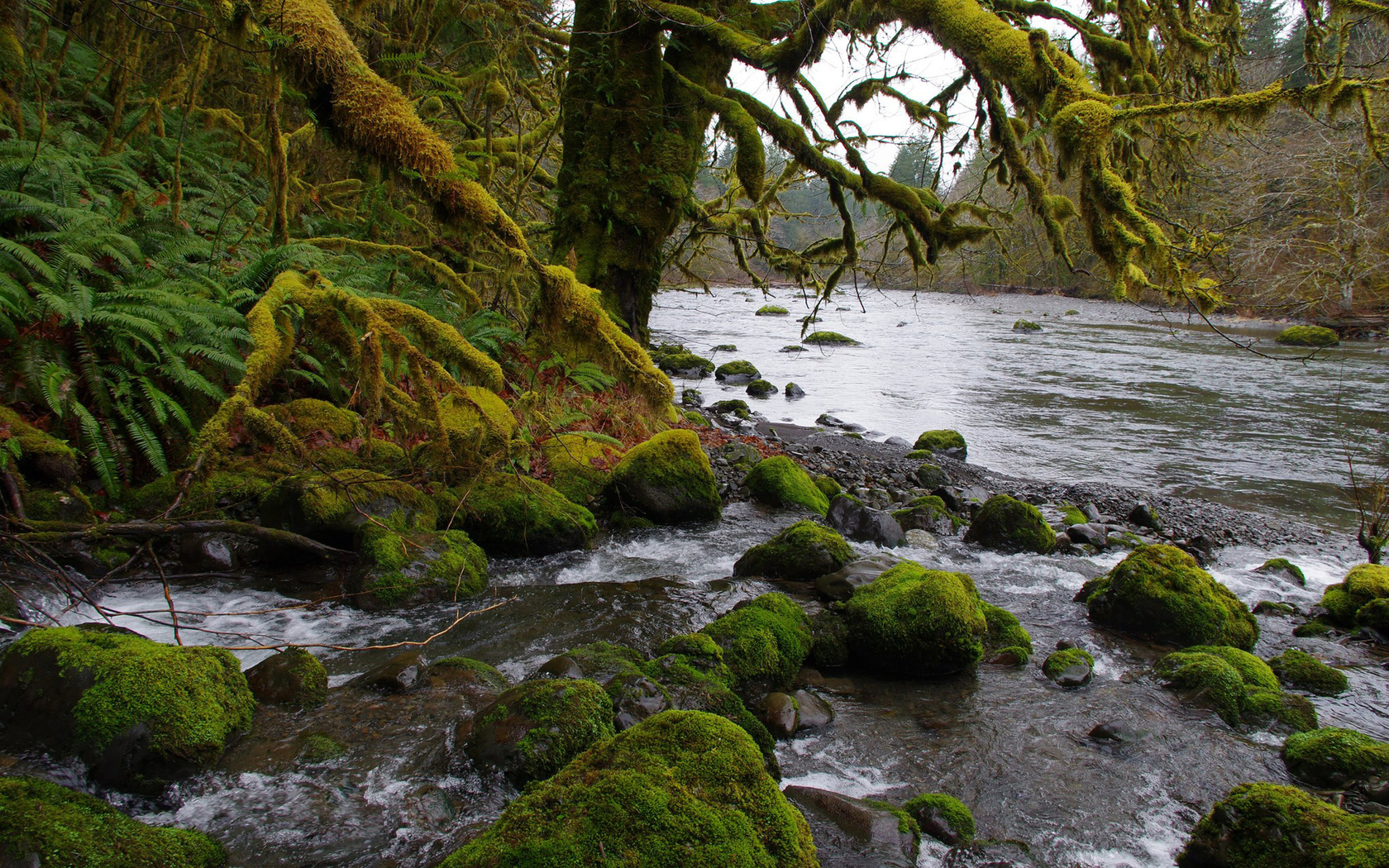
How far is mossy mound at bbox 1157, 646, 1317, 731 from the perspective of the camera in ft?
13.5

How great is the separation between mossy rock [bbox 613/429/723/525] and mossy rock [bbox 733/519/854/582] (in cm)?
112

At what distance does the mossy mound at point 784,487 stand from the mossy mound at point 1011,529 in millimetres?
1580

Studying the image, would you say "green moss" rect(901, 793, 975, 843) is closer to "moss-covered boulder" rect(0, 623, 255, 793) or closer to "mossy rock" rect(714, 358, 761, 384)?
"moss-covered boulder" rect(0, 623, 255, 793)

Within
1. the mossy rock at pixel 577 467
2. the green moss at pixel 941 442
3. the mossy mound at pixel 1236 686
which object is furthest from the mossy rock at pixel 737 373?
the mossy mound at pixel 1236 686

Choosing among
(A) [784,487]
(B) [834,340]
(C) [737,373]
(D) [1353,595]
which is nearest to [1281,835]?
(D) [1353,595]

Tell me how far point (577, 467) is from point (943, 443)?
22.4 feet

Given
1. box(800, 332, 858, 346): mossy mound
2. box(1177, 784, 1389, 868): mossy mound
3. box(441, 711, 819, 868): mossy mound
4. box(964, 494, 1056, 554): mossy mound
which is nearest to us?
box(441, 711, 819, 868): mossy mound

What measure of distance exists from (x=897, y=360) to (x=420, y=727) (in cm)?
2035

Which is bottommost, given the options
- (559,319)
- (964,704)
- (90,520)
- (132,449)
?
(964,704)

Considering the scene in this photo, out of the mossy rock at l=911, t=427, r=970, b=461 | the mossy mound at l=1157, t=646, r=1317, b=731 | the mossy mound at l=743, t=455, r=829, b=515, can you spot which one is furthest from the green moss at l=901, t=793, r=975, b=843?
the mossy rock at l=911, t=427, r=970, b=461

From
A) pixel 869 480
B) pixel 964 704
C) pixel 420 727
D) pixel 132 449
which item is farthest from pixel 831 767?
pixel 869 480

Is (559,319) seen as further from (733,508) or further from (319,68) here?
(733,508)

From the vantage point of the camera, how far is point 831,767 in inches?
137

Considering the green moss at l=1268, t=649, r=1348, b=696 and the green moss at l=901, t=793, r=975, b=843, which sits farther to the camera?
the green moss at l=1268, t=649, r=1348, b=696
